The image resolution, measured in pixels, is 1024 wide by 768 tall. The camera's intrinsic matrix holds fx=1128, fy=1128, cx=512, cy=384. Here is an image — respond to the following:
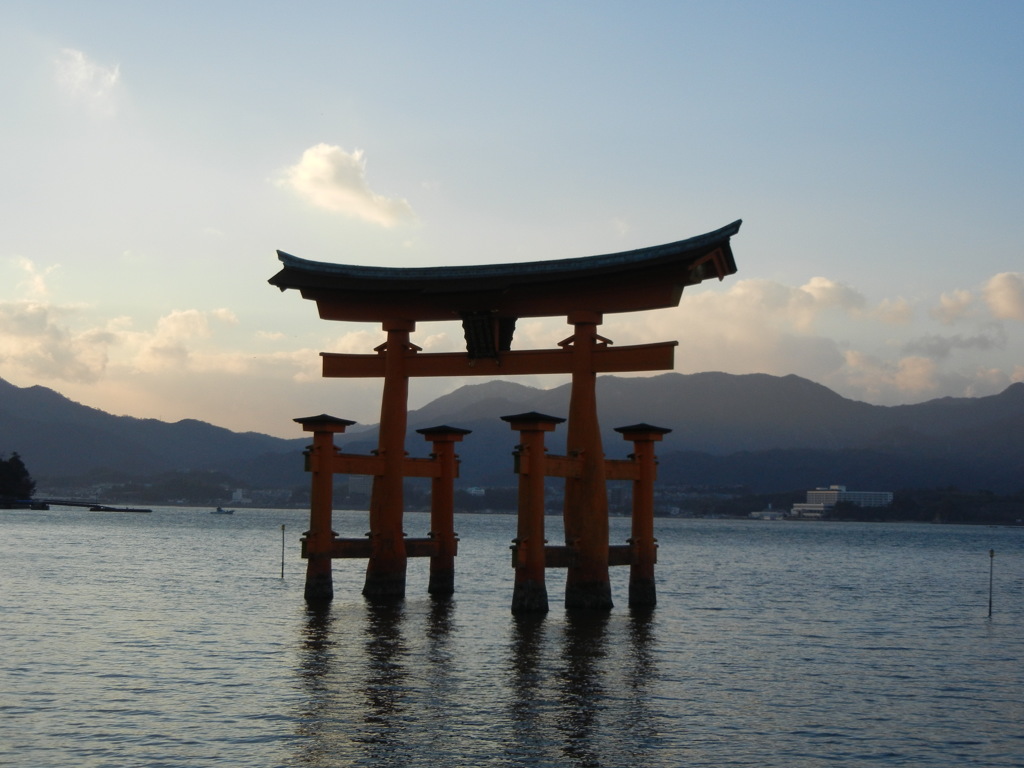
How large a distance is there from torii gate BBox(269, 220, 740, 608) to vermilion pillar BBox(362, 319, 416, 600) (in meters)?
0.03

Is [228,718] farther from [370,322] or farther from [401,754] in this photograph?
[370,322]

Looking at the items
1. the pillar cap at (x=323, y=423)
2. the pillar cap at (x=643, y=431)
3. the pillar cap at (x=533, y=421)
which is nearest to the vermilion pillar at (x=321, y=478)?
the pillar cap at (x=323, y=423)

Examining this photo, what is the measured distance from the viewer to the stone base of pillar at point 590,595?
3425 cm

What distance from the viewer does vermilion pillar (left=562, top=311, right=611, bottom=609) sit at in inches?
1313

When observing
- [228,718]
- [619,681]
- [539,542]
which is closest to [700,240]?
[539,542]

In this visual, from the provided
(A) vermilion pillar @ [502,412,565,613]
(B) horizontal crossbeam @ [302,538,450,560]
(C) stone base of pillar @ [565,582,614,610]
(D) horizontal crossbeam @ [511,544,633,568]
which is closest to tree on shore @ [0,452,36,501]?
(B) horizontal crossbeam @ [302,538,450,560]

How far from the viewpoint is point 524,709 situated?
21594mm

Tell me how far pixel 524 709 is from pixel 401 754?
4.44 m

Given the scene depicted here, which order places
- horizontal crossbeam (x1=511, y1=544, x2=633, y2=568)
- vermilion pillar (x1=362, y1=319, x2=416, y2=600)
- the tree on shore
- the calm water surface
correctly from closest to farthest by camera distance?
the calm water surface, horizontal crossbeam (x1=511, y1=544, x2=633, y2=568), vermilion pillar (x1=362, y1=319, x2=416, y2=600), the tree on shore

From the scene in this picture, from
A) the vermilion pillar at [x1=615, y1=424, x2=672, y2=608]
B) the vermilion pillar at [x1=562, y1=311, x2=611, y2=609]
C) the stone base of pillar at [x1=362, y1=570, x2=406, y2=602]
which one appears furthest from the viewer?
the stone base of pillar at [x1=362, y1=570, x2=406, y2=602]

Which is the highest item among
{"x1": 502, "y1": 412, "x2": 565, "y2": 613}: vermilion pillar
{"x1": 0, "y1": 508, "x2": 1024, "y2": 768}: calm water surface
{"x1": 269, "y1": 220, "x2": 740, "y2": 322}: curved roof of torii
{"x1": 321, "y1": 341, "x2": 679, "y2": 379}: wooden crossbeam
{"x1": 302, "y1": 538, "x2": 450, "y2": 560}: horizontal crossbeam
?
{"x1": 269, "y1": 220, "x2": 740, "y2": 322}: curved roof of torii

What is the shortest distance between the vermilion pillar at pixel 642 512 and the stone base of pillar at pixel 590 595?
97.2 inches

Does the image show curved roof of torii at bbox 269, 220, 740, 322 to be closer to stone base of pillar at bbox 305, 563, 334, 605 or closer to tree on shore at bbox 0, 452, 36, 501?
stone base of pillar at bbox 305, 563, 334, 605

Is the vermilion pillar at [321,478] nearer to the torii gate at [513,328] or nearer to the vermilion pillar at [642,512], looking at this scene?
→ the torii gate at [513,328]
